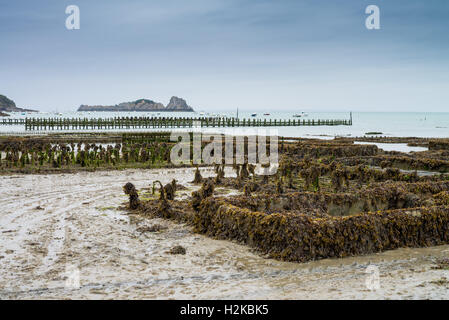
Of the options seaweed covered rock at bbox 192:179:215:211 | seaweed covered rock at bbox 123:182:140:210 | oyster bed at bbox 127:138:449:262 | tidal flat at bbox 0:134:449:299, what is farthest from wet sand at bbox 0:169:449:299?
seaweed covered rock at bbox 123:182:140:210

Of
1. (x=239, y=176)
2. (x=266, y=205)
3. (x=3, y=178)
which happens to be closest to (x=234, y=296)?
(x=266, y=205)

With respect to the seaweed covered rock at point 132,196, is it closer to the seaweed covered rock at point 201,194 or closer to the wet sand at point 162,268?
the wet sand at point 162,268

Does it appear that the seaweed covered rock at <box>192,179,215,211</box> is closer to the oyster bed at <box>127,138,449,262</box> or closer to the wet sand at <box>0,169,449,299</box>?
the oyster bed at <box>127,138,449,262</box>

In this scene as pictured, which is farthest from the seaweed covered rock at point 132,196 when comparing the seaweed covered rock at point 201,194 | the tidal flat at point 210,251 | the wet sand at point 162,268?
the seaweed covered rock at point 201,194

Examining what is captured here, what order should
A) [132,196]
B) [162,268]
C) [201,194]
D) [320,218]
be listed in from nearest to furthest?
[162,268] < [320,218] < [201,194] < [132,196]

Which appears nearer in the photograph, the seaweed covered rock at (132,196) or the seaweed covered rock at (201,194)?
the seaweed covered rock at (201,194)

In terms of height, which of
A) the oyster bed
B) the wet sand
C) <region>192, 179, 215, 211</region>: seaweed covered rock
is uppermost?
<region>192, 179, 215, 211</region>: seaweed covered rock

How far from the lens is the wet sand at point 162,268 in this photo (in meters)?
5.70

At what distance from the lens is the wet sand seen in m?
5.70

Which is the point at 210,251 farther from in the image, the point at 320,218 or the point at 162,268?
the point at 320,218

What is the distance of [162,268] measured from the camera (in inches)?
265

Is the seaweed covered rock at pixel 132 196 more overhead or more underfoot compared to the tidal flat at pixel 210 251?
more overhead

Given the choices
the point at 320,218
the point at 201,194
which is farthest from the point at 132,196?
the point at 320,218

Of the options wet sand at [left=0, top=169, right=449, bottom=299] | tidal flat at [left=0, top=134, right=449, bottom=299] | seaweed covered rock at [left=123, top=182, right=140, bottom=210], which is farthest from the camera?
seaweed covered rock at [left=123, top=182, right=140, bottom=210]
